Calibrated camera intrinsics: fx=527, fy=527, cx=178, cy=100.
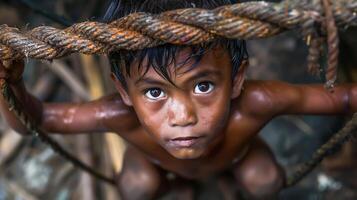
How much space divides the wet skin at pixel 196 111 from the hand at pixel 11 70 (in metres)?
0.05

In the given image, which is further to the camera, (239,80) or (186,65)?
(239,80)

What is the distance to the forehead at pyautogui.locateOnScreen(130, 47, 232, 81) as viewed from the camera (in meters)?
0.84

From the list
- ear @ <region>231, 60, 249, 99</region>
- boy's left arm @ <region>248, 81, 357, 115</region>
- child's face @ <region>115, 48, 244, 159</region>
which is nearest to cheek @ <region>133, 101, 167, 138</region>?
child's face @ <region>115, 48, 244, 159</region>

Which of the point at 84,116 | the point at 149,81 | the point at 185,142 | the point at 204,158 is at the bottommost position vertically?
the point at 204,158

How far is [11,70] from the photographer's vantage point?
888mm

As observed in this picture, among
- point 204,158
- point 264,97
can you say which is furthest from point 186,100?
point 204,158

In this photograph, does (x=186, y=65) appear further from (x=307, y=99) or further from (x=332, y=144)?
(x=332, y=144)

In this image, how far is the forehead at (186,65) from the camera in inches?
33.2

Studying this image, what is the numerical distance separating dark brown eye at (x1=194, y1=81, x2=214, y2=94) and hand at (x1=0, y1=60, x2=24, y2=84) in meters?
0.30

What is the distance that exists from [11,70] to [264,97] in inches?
20.0

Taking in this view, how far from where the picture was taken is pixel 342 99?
1.02 meters

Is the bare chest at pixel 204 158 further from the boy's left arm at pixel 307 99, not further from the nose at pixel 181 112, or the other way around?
the nose at pixel 181 112

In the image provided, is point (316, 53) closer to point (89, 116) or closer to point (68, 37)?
point (68, 37)

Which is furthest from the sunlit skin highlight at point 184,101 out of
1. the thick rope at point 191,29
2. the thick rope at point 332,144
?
the thick rope at point 332,144
